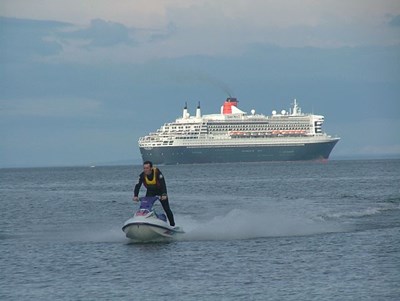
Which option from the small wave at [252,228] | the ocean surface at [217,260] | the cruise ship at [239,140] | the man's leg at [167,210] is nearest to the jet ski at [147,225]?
the man's leg at [167,210]

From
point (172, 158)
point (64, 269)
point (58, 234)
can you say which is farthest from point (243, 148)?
point (64, 269)

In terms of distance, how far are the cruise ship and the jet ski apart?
119979 mm

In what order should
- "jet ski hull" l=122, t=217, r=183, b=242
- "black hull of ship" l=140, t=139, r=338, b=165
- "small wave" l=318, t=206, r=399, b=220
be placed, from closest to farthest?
"jet ski hull" l=122, t=217, r=183, b=242, "small wave" l=318, t=206, r=399, b=220, "black hull of ship" l=140, t=139, r=338, b=165

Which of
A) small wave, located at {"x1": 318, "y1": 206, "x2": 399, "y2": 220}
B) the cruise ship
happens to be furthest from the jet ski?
the cruise ship

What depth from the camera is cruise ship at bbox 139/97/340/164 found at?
147 metres

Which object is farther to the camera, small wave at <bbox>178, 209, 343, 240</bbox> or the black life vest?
small wave at <bbox>178, 209, 343, 240</bbox>

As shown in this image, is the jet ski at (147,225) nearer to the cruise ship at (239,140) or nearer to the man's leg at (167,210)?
the man's leg at (167,210)

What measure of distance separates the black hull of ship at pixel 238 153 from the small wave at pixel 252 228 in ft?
375

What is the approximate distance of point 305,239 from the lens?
1036 inches

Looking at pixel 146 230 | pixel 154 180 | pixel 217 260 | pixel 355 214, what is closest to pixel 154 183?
pixel 154 180

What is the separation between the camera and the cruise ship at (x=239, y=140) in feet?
481

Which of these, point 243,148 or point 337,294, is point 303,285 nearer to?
point 337,294

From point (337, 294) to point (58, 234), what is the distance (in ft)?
48.5

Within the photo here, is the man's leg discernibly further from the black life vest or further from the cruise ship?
the cruise ship
